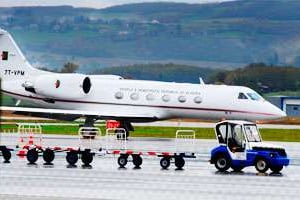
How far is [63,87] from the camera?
2473 inches

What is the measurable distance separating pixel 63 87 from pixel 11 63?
479 cm

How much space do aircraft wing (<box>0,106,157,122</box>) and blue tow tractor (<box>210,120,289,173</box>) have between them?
21.8m

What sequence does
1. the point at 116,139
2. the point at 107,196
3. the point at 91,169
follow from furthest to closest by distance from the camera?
the point at 116,139, the point at 91,169, the point at 107,196

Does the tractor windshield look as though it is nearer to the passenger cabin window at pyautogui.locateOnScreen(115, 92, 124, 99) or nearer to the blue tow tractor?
the blue tow tractor

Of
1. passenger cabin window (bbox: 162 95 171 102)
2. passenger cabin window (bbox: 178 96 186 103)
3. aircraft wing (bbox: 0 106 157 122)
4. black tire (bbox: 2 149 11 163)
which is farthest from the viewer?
passenger cabin window (bbox: 162 95 171 102)

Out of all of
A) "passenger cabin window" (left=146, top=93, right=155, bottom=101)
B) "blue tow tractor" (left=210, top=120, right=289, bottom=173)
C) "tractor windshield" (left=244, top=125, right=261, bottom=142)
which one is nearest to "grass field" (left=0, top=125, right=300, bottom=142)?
"passenger cabin window" (left=146, top=93, right=155, bottom=101)

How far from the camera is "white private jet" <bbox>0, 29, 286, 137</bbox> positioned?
60.1 meters

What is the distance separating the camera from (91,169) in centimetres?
3484

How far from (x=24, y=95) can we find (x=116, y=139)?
2400 cm

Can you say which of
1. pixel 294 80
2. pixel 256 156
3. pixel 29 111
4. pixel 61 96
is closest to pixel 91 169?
pixel 256 156

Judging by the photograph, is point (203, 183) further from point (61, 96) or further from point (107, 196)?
point (61, 96)

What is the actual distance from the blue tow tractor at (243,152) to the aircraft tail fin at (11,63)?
1200 inches

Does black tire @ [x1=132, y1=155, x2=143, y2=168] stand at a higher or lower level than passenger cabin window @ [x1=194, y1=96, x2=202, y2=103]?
lower

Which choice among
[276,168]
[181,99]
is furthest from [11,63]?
[276,168]
